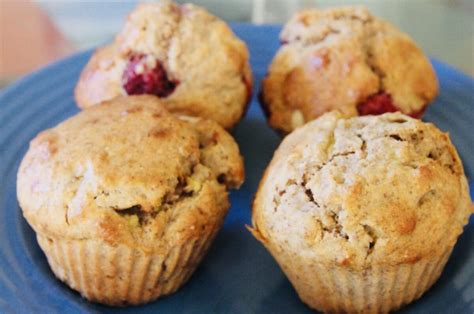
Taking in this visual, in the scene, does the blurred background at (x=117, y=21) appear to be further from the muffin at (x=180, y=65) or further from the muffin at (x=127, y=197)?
the muffin at (x=127, y=197)

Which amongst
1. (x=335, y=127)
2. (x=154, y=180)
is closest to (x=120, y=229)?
(x=154, y=180)

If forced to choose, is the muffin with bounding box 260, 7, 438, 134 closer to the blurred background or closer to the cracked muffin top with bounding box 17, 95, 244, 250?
the cracked muffin top with bounding box 17, 95, 244, 250

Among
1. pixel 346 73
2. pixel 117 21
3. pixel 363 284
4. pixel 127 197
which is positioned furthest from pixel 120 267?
pixel 117 21

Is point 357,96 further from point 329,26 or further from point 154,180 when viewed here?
point 154,180

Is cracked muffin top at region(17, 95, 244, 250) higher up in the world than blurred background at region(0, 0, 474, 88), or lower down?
higher up

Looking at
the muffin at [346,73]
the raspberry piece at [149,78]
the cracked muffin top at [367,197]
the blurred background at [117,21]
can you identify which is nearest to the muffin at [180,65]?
the raspberry piece at [149,78]

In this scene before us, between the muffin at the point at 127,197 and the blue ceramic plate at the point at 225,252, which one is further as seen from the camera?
the blue ceramic plate at the point at 225,252

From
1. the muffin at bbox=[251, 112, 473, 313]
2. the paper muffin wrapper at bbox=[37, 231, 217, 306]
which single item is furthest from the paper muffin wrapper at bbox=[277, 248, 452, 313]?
the paper muffin wrapper at bbox=[37, 231, 217, 306]

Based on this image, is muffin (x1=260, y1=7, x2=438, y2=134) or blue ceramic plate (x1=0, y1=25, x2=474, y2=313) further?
muffin (x1=260, y1=7, x2=438, y2=134)
